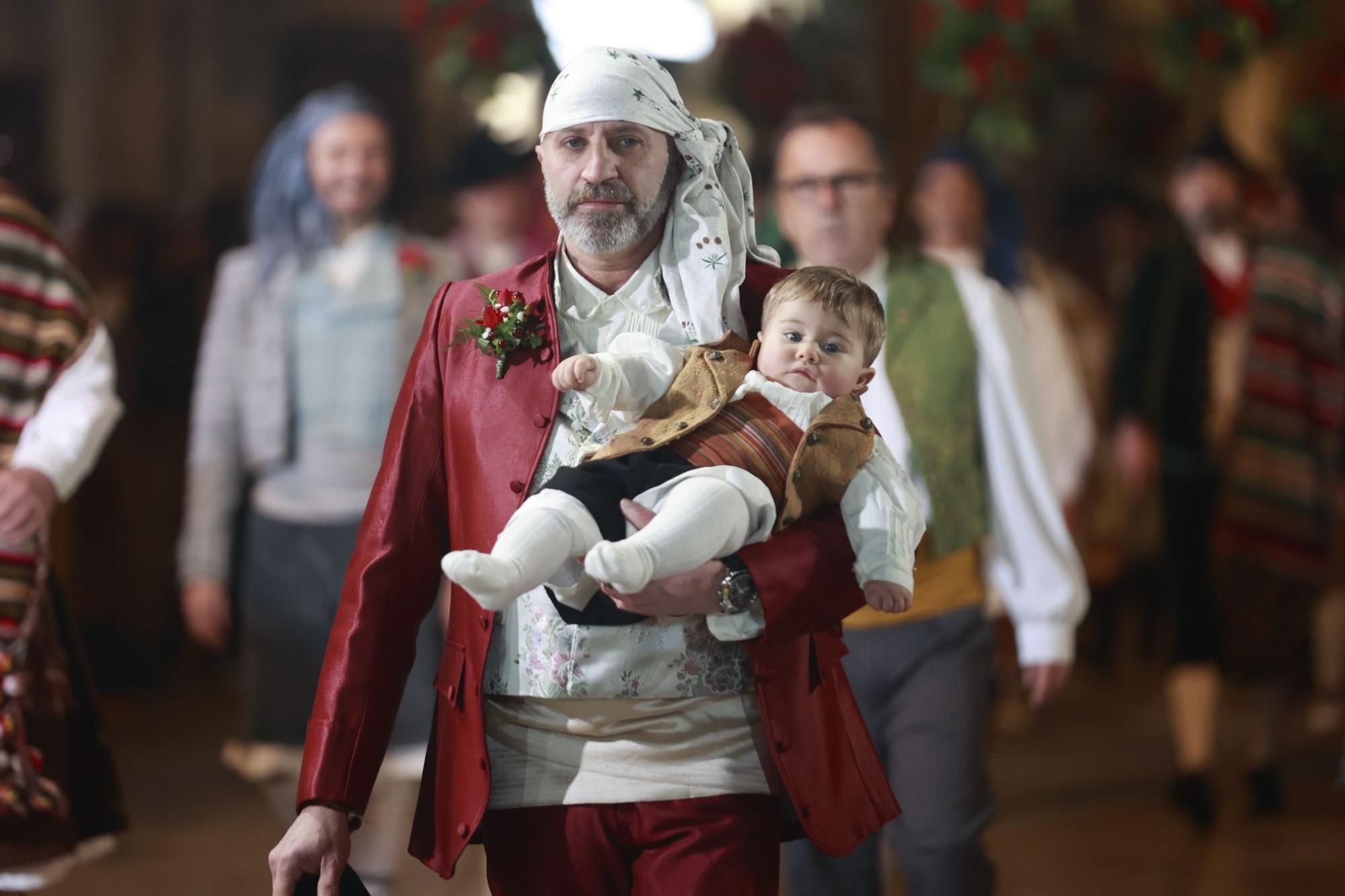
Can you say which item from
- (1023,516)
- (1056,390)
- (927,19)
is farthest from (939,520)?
(927,19)

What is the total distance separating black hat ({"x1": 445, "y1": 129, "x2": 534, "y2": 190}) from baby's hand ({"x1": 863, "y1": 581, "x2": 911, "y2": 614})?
4909mm

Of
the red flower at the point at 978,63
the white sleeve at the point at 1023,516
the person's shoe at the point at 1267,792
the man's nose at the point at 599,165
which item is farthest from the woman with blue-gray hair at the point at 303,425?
the person's shoe at the point at 1267,792

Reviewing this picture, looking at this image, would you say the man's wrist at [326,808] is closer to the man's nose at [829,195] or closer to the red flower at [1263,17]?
the man's nose at [829,195]

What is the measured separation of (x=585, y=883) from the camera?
228 cm

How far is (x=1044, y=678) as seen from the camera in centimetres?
340

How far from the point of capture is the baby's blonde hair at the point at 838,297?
2062 mm

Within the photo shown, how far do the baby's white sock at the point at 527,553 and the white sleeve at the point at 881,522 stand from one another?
0.31 metres

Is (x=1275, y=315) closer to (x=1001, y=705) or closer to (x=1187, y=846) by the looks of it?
(x=1187, y=846)

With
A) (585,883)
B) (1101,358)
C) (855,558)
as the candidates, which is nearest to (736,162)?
(855,558)

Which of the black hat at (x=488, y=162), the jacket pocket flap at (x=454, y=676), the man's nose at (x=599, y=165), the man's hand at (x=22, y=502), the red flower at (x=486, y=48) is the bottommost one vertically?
the jacket pocket flap at (x=454, y=676)

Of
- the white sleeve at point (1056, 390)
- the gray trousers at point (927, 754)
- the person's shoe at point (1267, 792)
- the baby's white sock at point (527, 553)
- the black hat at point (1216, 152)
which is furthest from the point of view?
the black hat at point (1216, 152)

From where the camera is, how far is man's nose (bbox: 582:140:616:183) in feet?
7.04

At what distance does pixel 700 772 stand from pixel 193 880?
337 cm

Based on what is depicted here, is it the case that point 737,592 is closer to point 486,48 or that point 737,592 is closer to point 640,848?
point 640,848
